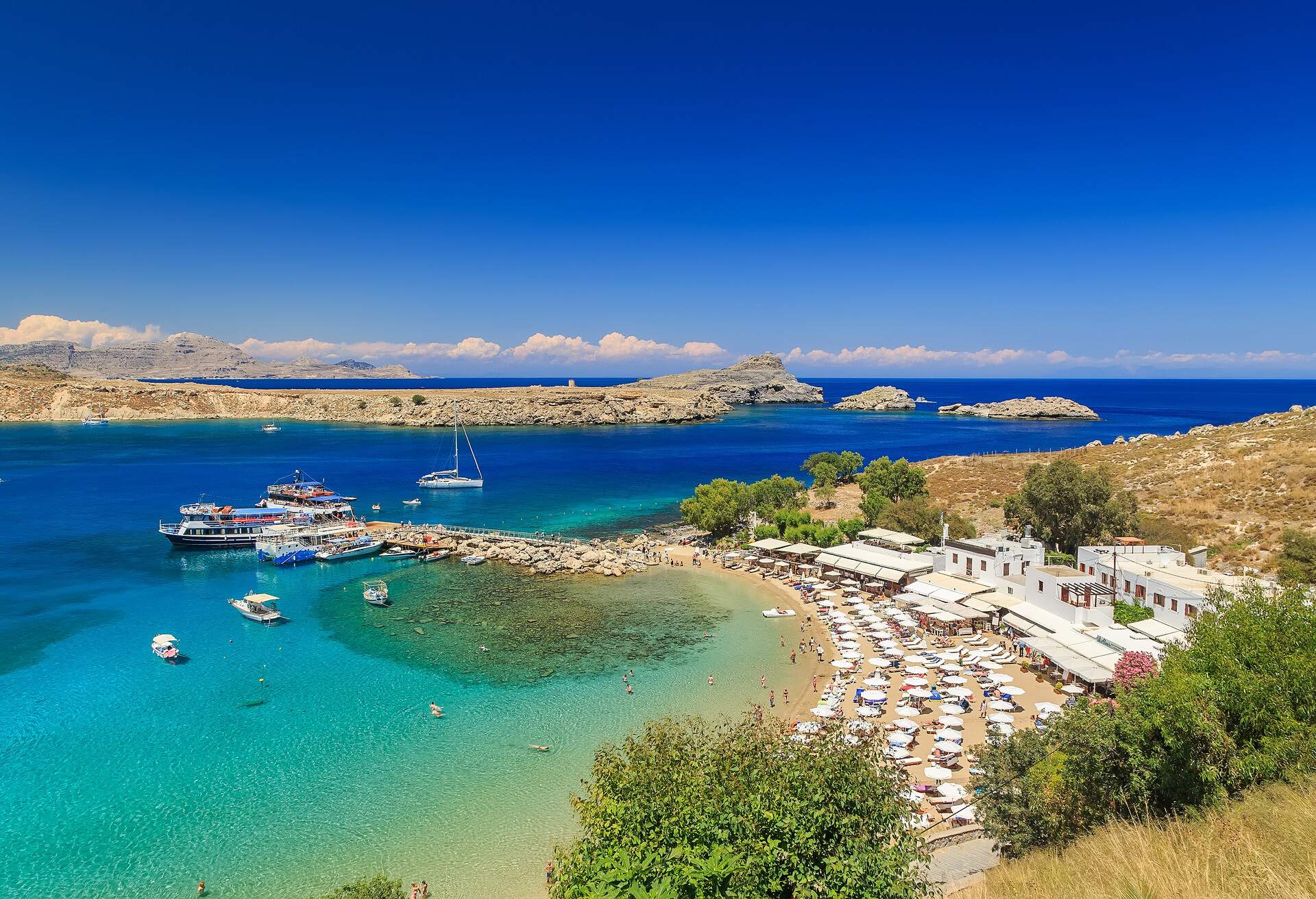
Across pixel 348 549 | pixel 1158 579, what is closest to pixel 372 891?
pixel 1158 579

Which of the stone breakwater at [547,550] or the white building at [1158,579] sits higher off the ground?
the white building at [1158,579]

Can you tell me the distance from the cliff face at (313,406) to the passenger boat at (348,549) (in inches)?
4697

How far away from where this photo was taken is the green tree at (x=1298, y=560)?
105ft

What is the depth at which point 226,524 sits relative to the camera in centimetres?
5972

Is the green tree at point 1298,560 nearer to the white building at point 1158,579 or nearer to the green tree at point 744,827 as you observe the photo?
the white building at point 1158,579

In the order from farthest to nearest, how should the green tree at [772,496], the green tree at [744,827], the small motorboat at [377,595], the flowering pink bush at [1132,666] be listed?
the green tree at [772,496]
the small motorboat at [377,595]
the flowering pink bush at [1132,666]
the green tree at [744,827]

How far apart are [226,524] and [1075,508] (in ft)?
228

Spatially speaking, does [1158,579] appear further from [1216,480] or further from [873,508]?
[1216,480]

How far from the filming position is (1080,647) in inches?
1134

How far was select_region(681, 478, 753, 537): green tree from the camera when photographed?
57656 millimetres

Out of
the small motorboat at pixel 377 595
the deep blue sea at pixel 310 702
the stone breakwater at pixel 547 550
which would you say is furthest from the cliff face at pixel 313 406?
the small motorboat at pixel 377 595

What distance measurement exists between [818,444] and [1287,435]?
8274cm

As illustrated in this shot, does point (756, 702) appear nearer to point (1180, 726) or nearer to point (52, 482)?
point (1180, 726)

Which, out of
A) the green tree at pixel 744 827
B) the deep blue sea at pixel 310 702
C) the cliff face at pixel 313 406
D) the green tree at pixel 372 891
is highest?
the cliff face at pixel 313 406
